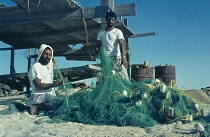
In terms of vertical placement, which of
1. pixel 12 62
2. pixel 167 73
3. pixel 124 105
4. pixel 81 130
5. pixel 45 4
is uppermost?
pixel 45 4

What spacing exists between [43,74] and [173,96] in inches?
113

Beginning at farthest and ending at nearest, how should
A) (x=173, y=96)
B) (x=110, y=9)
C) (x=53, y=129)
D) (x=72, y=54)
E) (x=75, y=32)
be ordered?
(x=72, y=54) < (x=75, y=32) < (x=110, y=9) < (x=173, y=96) < (x=53, y=129)

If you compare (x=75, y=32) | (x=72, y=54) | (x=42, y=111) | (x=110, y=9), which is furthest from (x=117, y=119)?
(x=72, y=54)

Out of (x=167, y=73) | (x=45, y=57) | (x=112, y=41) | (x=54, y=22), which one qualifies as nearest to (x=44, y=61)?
(x=45, y=57)

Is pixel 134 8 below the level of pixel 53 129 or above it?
above

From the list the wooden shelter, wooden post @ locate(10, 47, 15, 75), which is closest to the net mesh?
the wooden shelter

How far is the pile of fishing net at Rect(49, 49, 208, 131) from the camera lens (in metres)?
4.22

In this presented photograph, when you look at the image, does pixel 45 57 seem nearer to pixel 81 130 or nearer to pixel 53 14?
pixel 81 130

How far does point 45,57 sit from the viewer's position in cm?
522

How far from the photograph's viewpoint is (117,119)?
414 cm

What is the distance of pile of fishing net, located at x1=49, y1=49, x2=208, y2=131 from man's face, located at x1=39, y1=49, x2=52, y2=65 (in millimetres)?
977

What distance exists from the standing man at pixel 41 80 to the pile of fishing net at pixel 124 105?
1.29 ft

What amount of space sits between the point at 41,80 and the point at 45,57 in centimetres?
53

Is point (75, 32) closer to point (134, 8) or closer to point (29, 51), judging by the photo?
point (134, 8)
